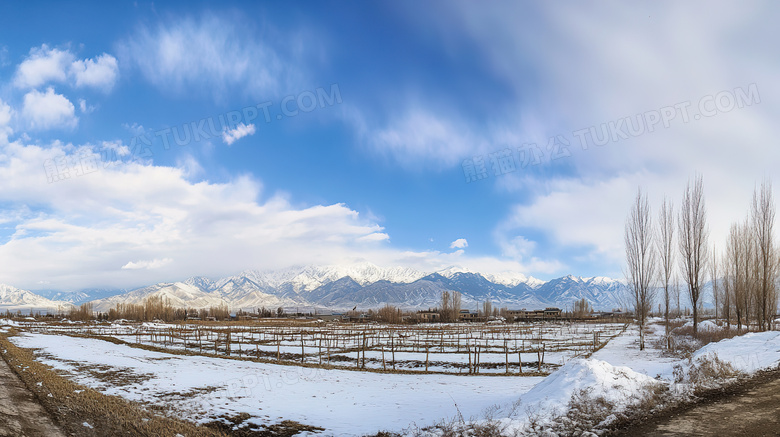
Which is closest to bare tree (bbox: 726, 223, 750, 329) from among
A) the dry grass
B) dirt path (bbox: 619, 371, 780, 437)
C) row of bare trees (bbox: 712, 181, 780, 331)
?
row of bare trees (bbox: 712, 181, 780, 331)

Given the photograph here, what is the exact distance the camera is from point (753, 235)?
137 ft

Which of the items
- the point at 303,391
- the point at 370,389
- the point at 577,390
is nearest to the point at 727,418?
the point at 577,390

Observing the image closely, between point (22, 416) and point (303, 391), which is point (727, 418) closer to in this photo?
point (303, 391)

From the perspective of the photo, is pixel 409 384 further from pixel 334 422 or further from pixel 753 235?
pixel 753 235

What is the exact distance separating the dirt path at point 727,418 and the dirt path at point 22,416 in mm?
16752

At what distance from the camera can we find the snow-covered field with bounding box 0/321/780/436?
1321 centimetres

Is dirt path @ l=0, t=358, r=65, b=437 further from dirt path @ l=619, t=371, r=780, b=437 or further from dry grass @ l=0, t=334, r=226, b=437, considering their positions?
dirt path @ l=619, t=371, r=780, b=437

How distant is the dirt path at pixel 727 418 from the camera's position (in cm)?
1010

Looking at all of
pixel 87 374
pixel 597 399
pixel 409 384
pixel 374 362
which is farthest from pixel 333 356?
pixel 597 399

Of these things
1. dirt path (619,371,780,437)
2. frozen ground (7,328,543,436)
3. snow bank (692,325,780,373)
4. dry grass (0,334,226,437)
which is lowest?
frozen ground (7,328,543,436)

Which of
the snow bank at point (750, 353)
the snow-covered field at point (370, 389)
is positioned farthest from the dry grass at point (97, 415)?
the snow bank at point (750, 353)

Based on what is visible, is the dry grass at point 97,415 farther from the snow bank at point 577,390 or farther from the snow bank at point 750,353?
the snow bank at point 750,353

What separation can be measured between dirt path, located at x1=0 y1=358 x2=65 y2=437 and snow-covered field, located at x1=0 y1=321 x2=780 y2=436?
2.95 meters

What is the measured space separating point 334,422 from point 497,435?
20.5 feet
